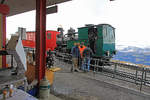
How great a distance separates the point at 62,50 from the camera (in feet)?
37.2

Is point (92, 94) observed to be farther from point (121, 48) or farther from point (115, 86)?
point (121, 48)

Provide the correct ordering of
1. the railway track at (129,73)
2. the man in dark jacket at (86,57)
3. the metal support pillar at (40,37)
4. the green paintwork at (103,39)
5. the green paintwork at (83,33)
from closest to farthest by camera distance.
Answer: the metal support pillar at (40,37), the railway track at (129,73), the man in dark jacket at (86,57), the green paintwork at (103,39), the green paintwork at (83,33)

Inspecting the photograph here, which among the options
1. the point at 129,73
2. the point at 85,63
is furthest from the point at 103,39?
the point at 129,73

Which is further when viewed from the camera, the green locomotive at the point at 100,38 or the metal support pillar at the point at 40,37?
the green locomotive at the point at 100,38

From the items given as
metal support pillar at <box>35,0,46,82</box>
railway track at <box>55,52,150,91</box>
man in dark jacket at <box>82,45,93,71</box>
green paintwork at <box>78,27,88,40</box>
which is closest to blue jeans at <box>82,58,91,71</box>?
man in dark jacket at <box>82,45,93,71</box>

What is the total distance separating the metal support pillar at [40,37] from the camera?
324cm

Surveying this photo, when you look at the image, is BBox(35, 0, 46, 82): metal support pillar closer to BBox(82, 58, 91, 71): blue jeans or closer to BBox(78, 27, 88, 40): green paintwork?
BBox(82, 58, 91, 71): blue jeans

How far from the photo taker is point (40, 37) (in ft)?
10.8

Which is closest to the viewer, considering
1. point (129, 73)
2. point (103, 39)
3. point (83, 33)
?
point (129, 73)

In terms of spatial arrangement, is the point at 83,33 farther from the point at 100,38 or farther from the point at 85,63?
the point at 85,63

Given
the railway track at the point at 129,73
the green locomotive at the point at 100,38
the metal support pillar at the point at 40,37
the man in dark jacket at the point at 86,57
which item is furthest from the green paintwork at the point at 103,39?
the metal support pillar at the point at 40,37

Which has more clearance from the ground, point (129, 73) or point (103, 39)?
point (103, 39)

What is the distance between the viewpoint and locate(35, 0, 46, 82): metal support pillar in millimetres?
3241

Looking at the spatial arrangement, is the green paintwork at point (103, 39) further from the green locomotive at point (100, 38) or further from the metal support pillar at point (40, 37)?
the metal support pillar at point (40, 37)
